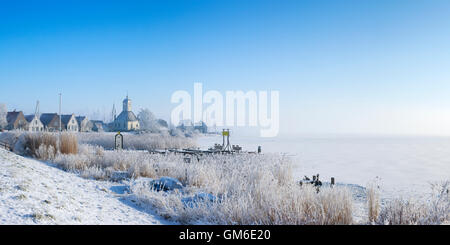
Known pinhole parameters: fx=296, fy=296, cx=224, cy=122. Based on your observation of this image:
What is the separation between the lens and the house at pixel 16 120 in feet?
142

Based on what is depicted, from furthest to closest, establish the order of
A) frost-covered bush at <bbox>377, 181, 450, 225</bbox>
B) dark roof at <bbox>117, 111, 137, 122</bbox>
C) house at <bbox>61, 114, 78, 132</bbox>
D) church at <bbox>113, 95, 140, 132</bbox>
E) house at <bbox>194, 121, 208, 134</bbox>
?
house at <bbox>194, 121, 208, 134</bbox> < dark roof at <bbox>117, 111, 137, 122</bbox> < church at <bbox>113, 95, 140, 132</bbox> < house at <bbox>61, 114, 78, 132</bbox> < frost-covered bush at <bbox>377, 181, 450, 225</bbox>

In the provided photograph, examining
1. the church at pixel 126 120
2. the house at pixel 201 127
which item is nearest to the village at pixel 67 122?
Answer: the church at pixel 126 120

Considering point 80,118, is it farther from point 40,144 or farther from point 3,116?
point 40,144

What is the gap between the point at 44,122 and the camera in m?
49.1

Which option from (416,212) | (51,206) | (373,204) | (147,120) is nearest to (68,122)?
(147,120)

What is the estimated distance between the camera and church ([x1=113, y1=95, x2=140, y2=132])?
52.5 m

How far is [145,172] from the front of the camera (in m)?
7.93

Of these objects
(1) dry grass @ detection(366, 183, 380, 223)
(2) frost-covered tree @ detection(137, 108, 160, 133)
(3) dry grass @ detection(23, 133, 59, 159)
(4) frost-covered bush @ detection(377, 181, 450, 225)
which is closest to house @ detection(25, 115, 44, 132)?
(2) frost-covered tree @ detection(137, 108, 160, 133)

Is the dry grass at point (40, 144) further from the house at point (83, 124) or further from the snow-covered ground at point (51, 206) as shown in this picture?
the house at point (83, 124)

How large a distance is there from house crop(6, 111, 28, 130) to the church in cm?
1427

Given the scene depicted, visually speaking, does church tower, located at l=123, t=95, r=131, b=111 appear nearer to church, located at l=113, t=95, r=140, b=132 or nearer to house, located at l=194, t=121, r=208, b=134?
church, located at l=113, t=95, r=140, b=132

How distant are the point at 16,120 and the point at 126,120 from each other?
52.6 ft
